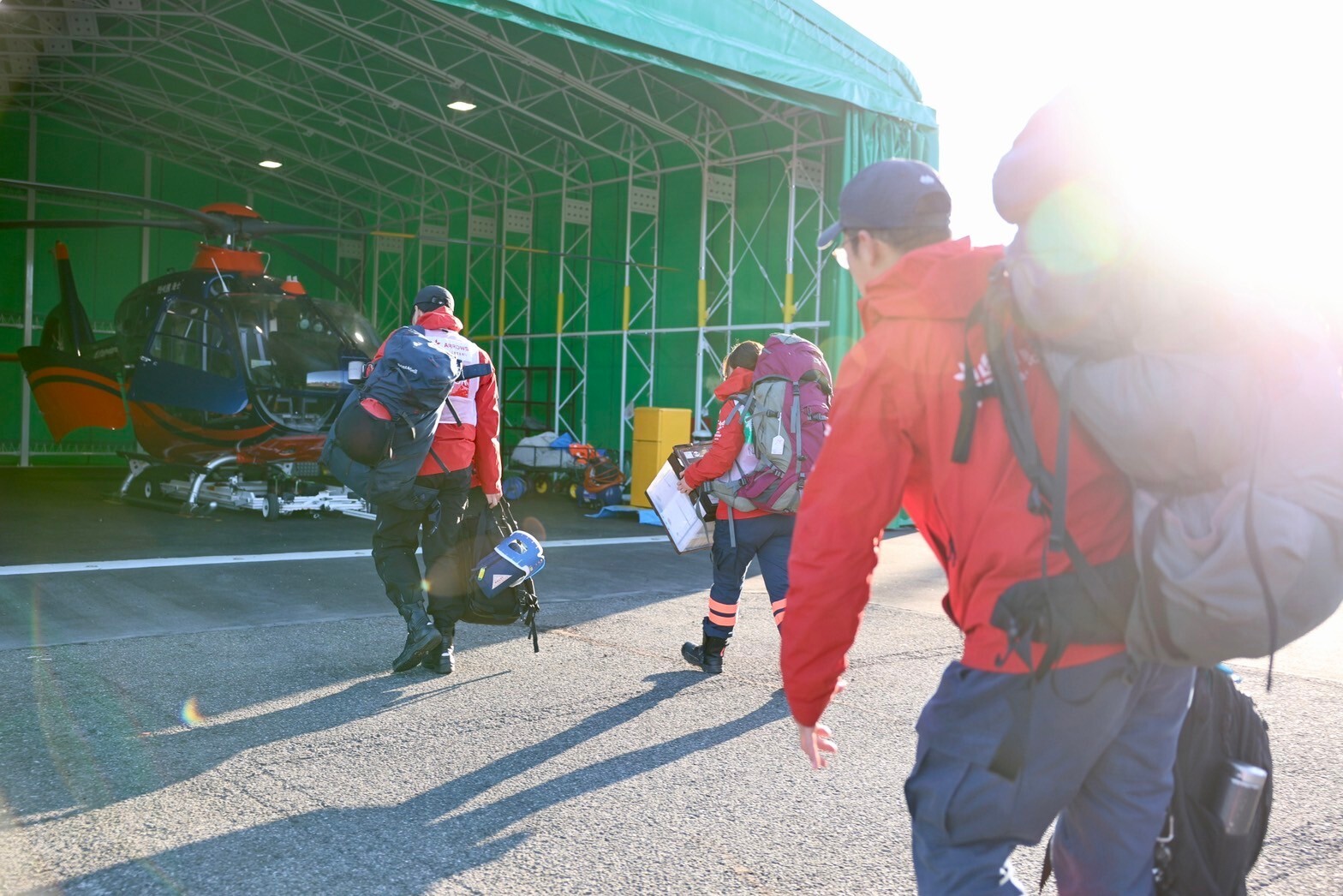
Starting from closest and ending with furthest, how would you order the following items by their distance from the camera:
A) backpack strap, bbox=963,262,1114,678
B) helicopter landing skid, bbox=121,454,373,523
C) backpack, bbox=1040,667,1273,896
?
backpack strap, bbox=963,262,1114,678 → backpack, bbox=1040,667,1273,896 → helicopter landing skid, bbox=121,454,373,523

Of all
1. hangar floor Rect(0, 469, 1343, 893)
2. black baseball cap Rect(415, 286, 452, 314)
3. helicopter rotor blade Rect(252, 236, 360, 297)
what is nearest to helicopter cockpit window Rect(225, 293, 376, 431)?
helicopter rotor blade Rect(252, 236, 360, 297)

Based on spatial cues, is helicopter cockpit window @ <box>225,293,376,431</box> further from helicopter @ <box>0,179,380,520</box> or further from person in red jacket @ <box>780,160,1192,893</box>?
person in red jacket @ <box>780,160,1192,893</box>

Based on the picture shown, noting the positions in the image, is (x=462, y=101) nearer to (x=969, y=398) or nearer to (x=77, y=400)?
(x=77, y=400)

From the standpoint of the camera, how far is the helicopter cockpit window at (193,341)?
1341 cm

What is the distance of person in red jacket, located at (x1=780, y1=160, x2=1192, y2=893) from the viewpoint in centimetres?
181

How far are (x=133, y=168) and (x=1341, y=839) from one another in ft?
85.3

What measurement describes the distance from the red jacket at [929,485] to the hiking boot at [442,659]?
403cm

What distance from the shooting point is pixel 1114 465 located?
179 cm

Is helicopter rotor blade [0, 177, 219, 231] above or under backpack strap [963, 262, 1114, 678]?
above

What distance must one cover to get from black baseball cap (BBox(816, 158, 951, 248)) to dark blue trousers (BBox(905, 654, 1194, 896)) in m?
0.87

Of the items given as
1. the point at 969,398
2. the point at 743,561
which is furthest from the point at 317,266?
the point at 969,398

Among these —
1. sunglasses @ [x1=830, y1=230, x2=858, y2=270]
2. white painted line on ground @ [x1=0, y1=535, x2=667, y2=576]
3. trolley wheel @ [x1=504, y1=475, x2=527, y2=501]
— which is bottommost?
trolley wheel @ [x1=504, y1=475, x2=527, y2=501]

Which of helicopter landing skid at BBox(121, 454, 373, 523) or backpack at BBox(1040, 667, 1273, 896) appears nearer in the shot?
backpack at BBox(1040, 667, 1273, 896)

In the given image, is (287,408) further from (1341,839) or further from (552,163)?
(1341,839)
